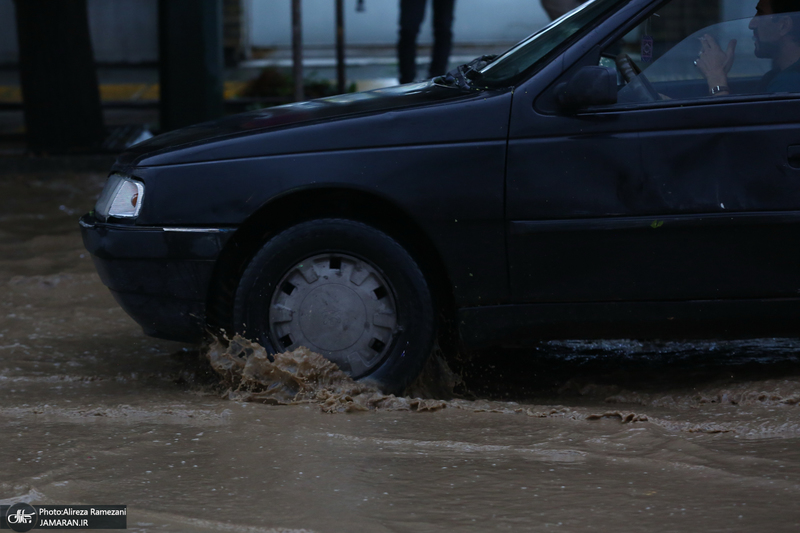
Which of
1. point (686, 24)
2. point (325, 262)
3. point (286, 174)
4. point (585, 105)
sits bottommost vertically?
point (325, 262)

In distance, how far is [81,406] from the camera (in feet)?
10.5

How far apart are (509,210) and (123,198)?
145 cm

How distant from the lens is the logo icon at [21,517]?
2.18m

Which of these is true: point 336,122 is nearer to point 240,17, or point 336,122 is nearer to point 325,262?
point 325,262

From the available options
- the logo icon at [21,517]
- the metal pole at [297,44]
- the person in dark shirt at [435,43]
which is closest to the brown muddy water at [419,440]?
the logo icon at [21,517]

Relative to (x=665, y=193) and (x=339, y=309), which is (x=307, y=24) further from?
(x=665, y=193)

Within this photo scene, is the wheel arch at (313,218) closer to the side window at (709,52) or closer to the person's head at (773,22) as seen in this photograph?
the side window at (709,52)

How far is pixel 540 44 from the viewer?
137 inches

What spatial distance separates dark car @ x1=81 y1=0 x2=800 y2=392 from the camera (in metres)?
3.08

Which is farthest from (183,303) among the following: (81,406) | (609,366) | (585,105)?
(609,366)

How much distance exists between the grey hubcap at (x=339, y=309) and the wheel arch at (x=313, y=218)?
161 mm

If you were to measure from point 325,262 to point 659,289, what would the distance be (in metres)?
1.21

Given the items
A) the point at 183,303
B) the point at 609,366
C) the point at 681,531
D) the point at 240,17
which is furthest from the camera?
the point at 240,17

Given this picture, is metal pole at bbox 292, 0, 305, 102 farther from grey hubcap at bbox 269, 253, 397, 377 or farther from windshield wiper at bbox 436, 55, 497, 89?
grey hubcap at bbox 269, 253, 397, 377
